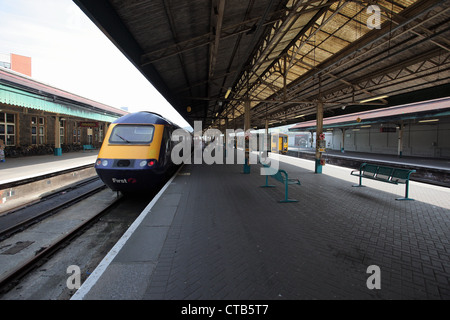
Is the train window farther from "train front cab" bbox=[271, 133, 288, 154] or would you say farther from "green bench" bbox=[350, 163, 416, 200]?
"train front cab" bbox=[271, 133, 288, 154]

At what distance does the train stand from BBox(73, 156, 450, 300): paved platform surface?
4.27 feet

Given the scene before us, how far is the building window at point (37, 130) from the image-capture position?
67.3 ft

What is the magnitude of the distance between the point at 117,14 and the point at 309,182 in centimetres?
868

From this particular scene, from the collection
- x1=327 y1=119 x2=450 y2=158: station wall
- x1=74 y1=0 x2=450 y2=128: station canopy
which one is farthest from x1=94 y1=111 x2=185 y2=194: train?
x1=327 y1=119 x2=450 y2=158: station wall

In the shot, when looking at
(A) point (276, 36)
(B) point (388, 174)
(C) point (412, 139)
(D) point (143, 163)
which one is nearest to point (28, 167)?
(D) point (143, 163)

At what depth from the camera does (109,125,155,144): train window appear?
23.4 feet

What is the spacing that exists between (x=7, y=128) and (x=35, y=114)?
225 cm

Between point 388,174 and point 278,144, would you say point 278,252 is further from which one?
point 278,144

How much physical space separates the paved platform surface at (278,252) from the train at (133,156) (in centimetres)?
130

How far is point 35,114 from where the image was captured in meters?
19.4

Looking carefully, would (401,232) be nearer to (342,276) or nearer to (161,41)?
(342,276)

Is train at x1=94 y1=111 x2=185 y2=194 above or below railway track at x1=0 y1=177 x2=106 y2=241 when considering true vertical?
above

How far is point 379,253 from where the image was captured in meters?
3.58
